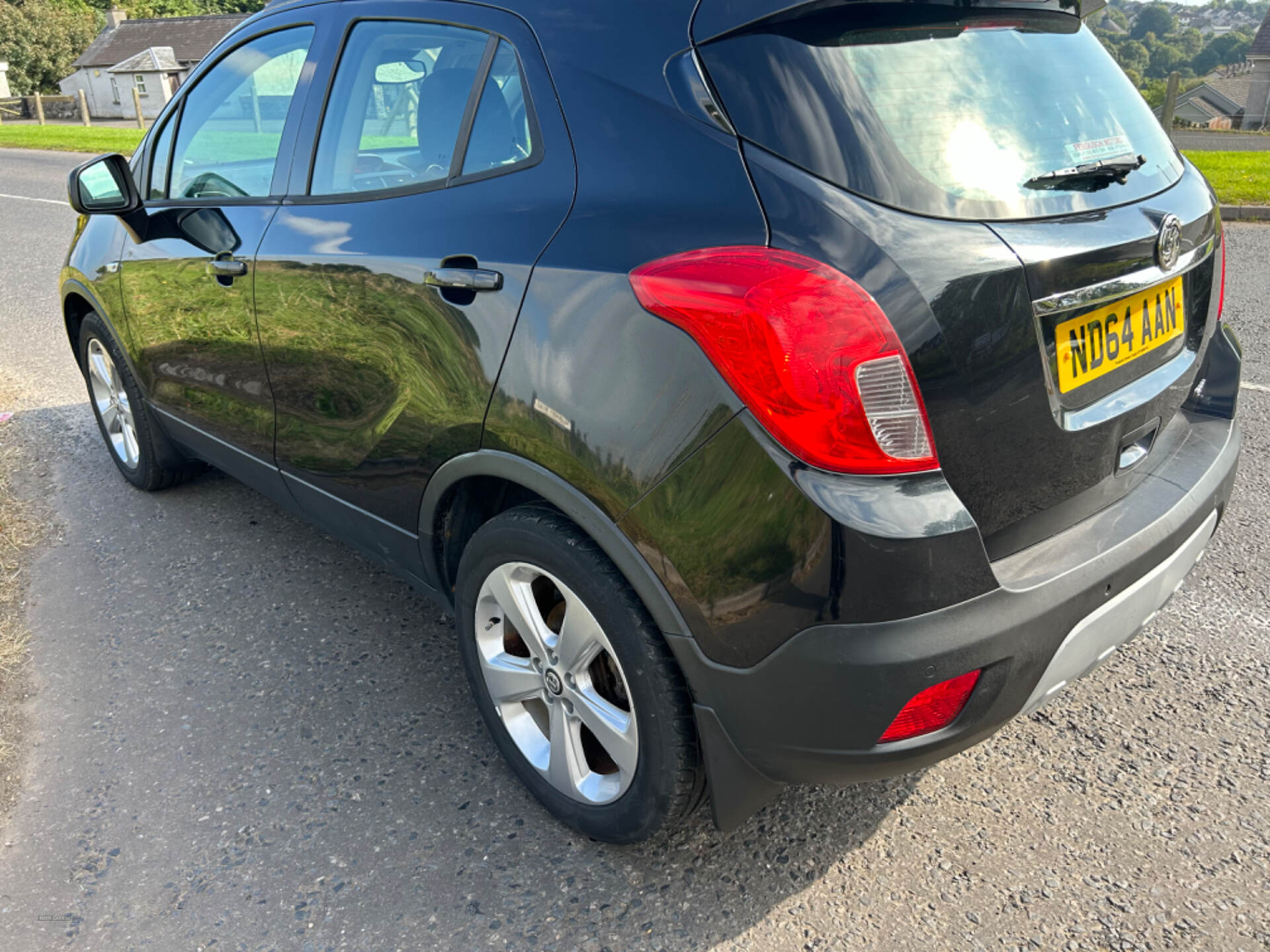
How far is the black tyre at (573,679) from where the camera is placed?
75.3 inches

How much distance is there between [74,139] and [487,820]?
26.8 m

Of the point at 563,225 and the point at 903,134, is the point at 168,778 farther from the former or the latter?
the point at 903,134

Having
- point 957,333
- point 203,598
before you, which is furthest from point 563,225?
point 203,598

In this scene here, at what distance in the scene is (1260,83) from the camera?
2425 inches

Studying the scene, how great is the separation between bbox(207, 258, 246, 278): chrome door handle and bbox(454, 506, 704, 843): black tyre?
1218 millimetres

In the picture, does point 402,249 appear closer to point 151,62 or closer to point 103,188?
point 103,188

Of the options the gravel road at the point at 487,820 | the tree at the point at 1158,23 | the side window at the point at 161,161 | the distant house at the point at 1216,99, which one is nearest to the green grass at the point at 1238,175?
the gravel road at the point at 487,820

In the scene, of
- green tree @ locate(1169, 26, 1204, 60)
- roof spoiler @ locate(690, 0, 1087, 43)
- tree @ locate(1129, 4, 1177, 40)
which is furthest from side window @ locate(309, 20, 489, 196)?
green tree @ locate(1169, 26, 1204, 60)

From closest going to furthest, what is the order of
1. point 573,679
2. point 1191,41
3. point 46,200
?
point 573,679 < point 46,200 < point 1191,41

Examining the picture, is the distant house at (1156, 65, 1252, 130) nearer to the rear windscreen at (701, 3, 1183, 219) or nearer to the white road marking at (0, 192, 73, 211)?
the white road marking at (0, 192, 73, 211)

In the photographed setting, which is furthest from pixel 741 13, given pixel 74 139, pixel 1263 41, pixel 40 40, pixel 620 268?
pixel 40 40

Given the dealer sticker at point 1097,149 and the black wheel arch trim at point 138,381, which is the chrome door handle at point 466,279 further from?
the black wheel arch trim at point 138,381

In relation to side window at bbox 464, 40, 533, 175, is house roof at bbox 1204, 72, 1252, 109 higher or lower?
lower

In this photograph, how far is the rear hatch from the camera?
165cm
